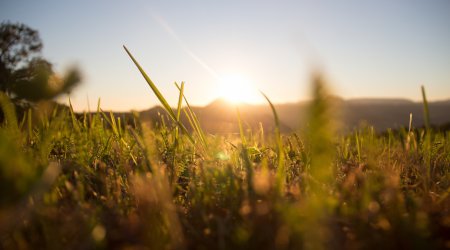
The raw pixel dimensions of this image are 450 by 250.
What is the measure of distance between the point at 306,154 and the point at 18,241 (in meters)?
1.19

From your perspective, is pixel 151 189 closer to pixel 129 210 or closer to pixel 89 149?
pixel 129 210

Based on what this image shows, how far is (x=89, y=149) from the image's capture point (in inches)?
72.0

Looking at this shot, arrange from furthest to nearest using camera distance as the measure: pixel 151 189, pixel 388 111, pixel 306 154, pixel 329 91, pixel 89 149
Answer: pixel 388 111 → pixel 89 149 → pixel 306 154 → pixel 151 189 → pixel 329 91

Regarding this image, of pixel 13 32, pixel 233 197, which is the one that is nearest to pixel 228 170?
pixel 233 197

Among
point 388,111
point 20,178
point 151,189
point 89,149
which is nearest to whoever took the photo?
point 20,178

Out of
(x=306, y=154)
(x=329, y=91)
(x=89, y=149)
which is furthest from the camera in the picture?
(x=89, y=149)

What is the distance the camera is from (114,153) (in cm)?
184

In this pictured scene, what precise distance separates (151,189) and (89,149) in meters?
0.93

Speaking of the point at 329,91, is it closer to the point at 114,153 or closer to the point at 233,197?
the point at 233,197

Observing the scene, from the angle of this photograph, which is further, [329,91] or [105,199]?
[105,199]

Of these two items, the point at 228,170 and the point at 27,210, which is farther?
the point at 228,170

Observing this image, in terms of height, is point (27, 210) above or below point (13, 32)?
below

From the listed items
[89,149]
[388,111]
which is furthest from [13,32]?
[388,111]

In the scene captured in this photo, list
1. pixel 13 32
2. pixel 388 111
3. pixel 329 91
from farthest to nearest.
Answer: pixel 388 111 < pixel 13 32 < pixel 329 91
